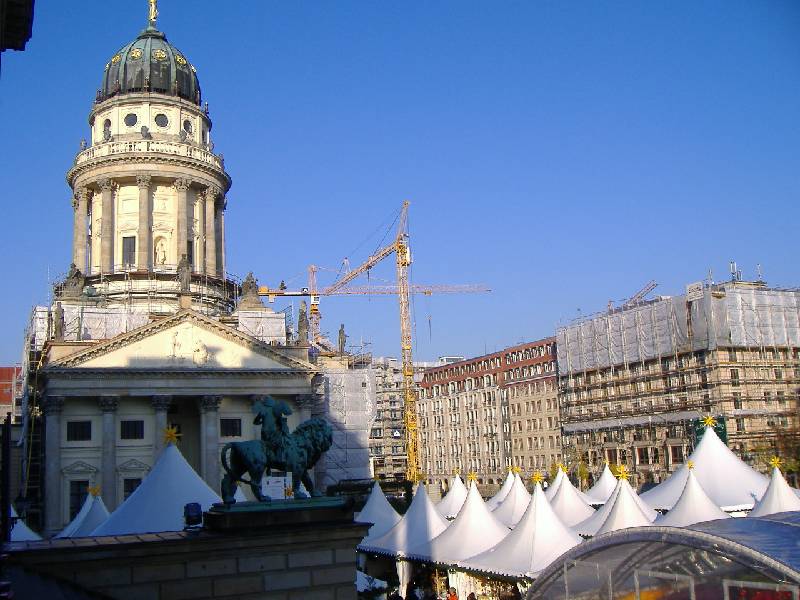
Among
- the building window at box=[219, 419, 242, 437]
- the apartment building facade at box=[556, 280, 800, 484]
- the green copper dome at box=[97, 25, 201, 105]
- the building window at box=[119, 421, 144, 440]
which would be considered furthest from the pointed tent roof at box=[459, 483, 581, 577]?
the green copper dome at box=[97, 25, 201, 105]

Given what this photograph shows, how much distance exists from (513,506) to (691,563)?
85.2 ft

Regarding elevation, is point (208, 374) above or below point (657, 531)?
above

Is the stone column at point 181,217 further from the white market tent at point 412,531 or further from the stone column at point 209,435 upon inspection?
the white market tent at point 412,531

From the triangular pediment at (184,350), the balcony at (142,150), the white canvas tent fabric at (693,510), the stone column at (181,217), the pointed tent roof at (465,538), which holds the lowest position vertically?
the pointed tent roof at (465,538)

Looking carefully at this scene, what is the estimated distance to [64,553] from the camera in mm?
16031

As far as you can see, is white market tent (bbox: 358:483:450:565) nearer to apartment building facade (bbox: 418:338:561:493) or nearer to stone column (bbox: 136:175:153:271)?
stone column (bbox: 136:175:153:271)

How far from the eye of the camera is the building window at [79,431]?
54.3 metres

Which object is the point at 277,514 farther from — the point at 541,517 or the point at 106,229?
the point at 106,229

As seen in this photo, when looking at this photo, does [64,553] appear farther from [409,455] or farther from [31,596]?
[409,455]

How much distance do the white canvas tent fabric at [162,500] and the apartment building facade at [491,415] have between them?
61.5 m

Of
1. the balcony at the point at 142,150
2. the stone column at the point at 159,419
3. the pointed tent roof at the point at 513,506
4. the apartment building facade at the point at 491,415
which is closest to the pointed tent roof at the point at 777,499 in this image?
the pointed tent roof at the point at 513,506

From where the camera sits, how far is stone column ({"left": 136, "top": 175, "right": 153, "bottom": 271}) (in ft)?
215

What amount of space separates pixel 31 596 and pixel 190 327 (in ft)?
139

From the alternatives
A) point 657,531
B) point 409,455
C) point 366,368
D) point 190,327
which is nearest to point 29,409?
point 190,327
